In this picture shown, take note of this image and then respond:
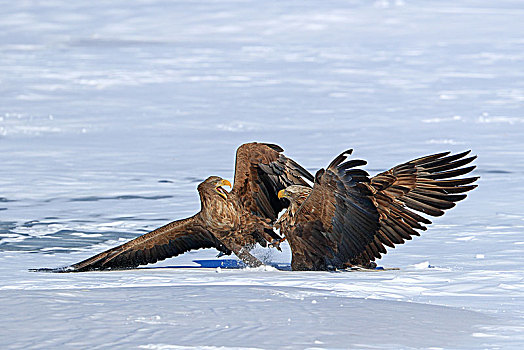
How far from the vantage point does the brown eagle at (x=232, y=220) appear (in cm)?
685

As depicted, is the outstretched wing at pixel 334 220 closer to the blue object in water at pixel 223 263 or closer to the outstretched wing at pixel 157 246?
the blue object in water at pixel 223 263

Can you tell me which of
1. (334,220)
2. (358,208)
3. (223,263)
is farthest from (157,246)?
(358,208)

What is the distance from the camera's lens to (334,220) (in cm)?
646

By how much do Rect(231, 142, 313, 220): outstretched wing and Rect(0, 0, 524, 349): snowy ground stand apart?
1.91 ft

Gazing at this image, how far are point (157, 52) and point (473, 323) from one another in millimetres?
20843

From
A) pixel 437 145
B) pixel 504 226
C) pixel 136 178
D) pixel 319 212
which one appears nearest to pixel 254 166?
pixel 319 212

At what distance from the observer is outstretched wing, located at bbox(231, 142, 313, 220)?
7.02m

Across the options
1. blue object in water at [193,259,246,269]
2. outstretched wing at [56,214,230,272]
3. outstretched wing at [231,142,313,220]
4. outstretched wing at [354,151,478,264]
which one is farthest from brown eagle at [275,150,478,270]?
outstretched wing at [56,214,230,272]

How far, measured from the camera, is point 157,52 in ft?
82.5

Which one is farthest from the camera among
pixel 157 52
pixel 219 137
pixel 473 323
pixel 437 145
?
pixel 157 52

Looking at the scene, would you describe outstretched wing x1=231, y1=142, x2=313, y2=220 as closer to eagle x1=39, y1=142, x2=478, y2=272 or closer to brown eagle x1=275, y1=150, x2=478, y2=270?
eagle x1=39, y1=142, x2=478, y2=272

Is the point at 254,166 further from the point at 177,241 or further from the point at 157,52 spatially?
the point at 157,52

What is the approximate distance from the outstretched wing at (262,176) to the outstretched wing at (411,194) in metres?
0.57

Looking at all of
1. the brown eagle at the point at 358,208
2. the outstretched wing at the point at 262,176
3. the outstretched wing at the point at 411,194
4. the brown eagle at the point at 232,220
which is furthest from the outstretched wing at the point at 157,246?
the outstretched wing at the point at 411,194
